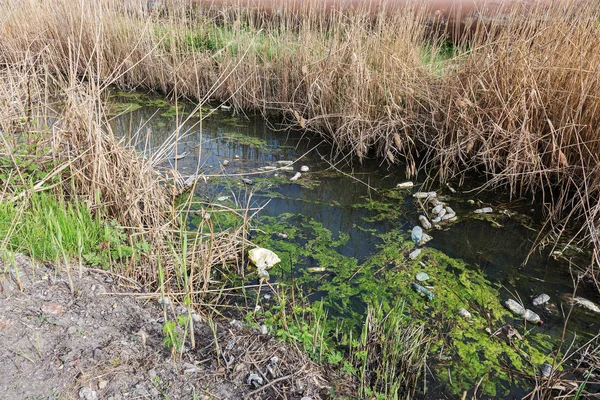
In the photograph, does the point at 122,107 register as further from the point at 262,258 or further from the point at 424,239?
the point at 424,239

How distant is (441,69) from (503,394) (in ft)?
8.73

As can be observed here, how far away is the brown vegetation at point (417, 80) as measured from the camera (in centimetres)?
311

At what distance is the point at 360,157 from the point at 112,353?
2822mm

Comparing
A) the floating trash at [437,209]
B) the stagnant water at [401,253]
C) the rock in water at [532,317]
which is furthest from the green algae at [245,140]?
the rock in water at [532,317]

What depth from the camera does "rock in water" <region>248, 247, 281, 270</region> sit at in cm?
267

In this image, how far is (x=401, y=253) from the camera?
289 centimetres

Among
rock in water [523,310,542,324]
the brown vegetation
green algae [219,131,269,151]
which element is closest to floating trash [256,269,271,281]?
the brown vegetation

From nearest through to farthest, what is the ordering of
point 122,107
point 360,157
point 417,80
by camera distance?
1. point 417,80
2. point 360,157
3. point 122,107

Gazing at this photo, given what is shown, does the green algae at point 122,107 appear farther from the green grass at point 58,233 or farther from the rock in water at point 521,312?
the rock in water at point 521,312

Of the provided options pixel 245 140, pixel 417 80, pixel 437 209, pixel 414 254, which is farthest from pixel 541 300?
pixel 245 140

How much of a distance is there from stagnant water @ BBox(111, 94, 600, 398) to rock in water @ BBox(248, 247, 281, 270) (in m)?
0.06

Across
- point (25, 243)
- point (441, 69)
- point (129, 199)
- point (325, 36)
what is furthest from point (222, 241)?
point (325, 36)

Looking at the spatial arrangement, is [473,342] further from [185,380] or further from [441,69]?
[441,69]

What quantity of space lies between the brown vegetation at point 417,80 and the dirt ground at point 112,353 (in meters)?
1.05
